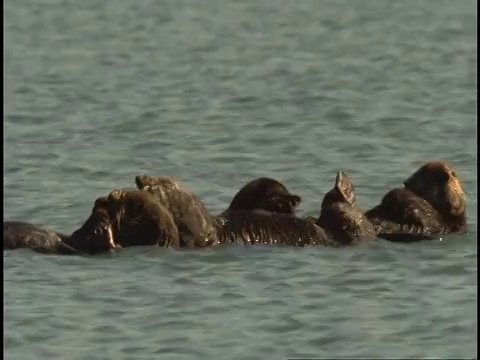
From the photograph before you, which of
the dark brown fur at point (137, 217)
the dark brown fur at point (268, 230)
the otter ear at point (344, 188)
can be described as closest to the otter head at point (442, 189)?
the otter ear at point (344, 188)

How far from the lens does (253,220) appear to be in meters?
12.1

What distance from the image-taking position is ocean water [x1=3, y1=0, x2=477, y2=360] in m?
10.3

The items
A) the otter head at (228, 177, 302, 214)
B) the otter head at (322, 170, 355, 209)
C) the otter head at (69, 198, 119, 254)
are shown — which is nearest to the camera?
the otter head at (69, 198, 119, 254)

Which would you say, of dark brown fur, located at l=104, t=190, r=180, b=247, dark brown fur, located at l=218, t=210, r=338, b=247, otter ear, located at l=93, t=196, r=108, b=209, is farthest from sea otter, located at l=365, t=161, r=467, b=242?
otter ear, located at l=93, t=196, r=108, b=209

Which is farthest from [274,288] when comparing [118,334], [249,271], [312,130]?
[312,130]

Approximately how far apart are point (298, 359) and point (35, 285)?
2.13 metres

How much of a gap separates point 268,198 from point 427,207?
3.55ft

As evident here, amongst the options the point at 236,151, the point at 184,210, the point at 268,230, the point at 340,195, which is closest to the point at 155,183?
the point at 184,210

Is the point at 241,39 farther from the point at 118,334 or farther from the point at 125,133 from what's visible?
the point at 118,334

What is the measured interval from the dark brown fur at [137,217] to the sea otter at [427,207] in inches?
59.8

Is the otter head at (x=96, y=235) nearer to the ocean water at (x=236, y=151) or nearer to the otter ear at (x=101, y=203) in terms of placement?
the otter ear at (x=101, y=203)

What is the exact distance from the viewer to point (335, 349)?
32.2ft

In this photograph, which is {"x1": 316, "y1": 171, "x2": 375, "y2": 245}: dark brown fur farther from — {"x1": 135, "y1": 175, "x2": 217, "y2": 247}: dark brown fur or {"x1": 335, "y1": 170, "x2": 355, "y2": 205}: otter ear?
{"x1": 135, "y1": 175, "x2": 217, "y2": 247}: dark brown fur

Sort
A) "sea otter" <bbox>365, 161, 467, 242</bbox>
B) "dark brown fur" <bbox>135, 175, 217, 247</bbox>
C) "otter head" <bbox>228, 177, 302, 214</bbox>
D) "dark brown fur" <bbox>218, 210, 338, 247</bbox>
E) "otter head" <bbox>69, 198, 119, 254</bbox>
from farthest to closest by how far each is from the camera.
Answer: "sea otter" <bbox>365, 161, 467, 242</bbox>, "otter head" <bbox>228, 177, 302, 214</bbox>, "dark brown fur" <bbox>218, 210, 338, 247</bbox>, "dark brown fur" <bbox>135, 175, 217, 247</bbox>, "otter head" <bbox>69, 198, 119, 254</bbox>
